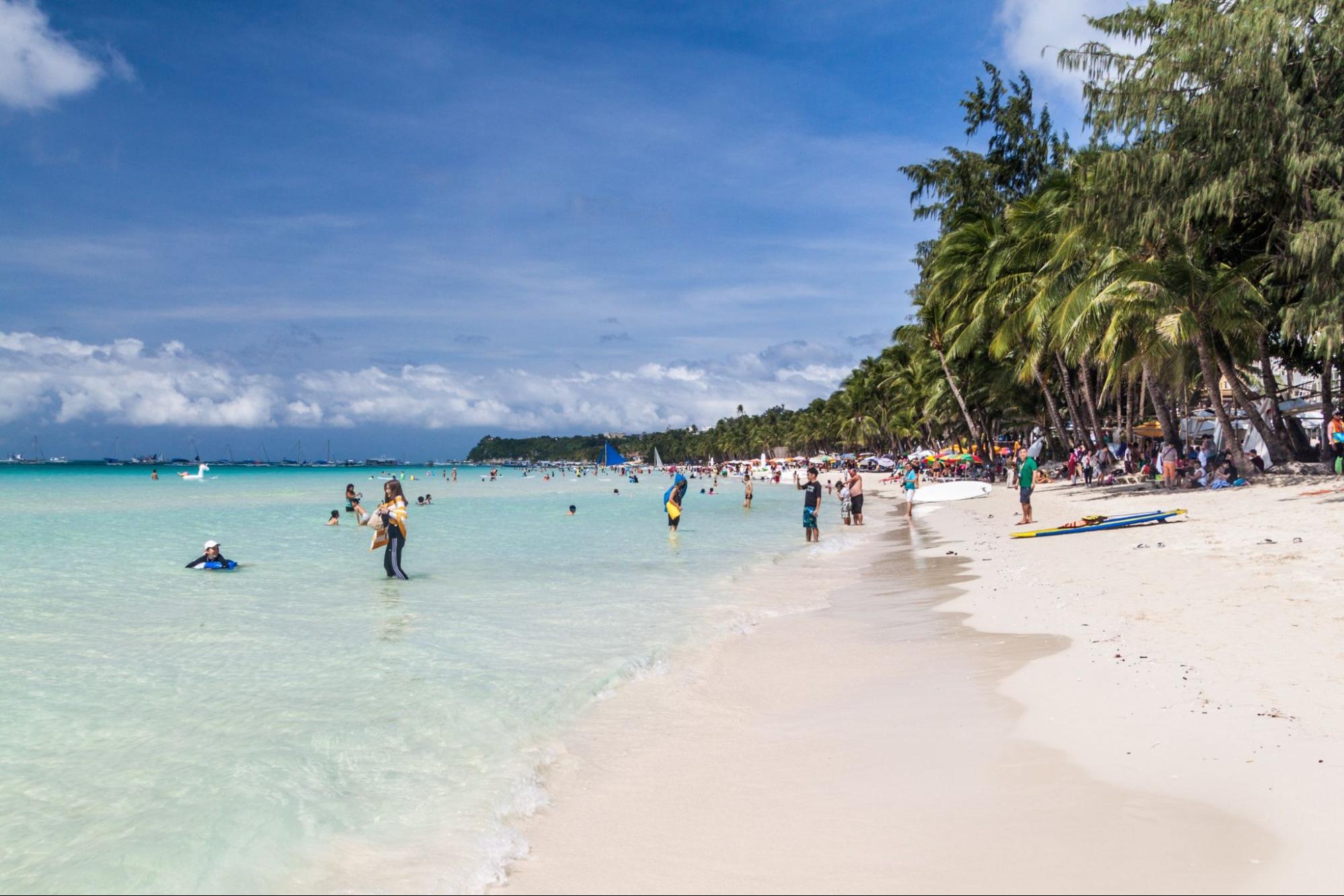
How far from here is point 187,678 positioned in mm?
7555

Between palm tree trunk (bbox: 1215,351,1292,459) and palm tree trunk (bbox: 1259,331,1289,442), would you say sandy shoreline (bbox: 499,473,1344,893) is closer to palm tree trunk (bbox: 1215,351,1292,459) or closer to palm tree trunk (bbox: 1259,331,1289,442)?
palm tree trunk (bbox: 1215,351,1292,459)

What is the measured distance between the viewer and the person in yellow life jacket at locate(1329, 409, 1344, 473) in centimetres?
1873

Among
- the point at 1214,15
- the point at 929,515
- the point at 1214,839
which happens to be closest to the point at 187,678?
the point at 1214,839

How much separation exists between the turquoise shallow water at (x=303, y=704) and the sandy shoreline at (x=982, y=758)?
2.15 ft

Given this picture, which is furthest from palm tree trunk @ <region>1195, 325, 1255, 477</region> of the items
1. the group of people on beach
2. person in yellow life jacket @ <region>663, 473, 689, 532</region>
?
person in yellow life jacket @ <region>663, 473, 689, 532</region>

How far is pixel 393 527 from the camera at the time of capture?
1305 cm

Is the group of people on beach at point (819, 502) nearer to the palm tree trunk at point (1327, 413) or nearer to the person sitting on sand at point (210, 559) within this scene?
the palm tree trunk at point (1327, 413)

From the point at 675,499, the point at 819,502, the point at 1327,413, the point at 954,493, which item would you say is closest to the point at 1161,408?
the point at 1327,413

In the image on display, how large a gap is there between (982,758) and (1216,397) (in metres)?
20.6

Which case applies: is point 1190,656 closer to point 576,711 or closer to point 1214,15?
point 576,711

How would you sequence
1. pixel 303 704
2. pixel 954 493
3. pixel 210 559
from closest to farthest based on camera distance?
pixel 303 704 → pixel 210 559 → pixel 954 493

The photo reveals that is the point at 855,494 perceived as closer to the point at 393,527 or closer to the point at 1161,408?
the point at 1161,408

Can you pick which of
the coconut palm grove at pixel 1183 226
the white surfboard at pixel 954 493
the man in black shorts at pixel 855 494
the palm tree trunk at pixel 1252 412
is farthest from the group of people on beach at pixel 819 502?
the palm tree trunk at pixel 1252 412

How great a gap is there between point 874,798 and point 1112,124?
17167mm
